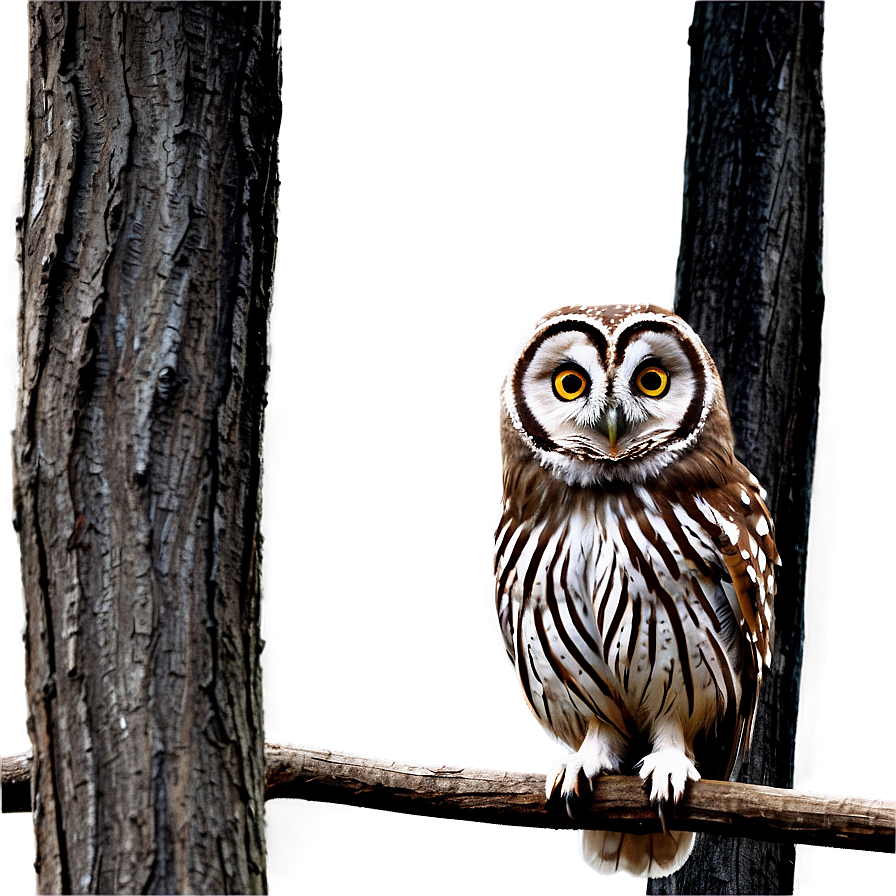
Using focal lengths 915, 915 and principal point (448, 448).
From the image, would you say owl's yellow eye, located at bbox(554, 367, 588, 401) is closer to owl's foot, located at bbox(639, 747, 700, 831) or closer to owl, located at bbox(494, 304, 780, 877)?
owl, located at bbox(494, 304, 780, 877)

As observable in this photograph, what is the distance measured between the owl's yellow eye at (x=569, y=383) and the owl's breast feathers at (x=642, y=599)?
0.16 m

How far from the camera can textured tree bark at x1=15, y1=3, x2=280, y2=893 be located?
118cm

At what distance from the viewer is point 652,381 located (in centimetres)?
164

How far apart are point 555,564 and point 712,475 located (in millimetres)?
329

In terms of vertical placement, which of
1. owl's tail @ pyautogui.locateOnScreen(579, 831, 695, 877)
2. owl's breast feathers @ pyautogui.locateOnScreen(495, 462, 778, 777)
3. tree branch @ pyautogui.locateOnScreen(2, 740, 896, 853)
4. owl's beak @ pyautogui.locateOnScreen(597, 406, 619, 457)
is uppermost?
owl's beak @ pyautogui.locateOnScreen(597, 406, 619, 457)

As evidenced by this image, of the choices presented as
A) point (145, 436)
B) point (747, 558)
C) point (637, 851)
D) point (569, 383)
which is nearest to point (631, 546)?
point (747, 558)

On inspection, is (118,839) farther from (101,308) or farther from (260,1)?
(260,1)

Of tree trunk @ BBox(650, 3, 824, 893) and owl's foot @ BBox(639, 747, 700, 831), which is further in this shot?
tree trunk @ BBox(650, 3, 824, 893)

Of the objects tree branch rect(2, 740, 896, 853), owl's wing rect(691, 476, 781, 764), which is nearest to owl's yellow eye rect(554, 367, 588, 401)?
owl's wing rect(691, 476, 781, 764)

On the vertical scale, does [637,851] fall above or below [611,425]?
below

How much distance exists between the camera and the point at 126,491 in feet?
4.04

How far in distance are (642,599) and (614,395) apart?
36 centimetres

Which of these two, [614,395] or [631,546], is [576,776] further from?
[614,395]

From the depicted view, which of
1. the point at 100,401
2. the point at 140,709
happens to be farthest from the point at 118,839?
the point at 100,401
